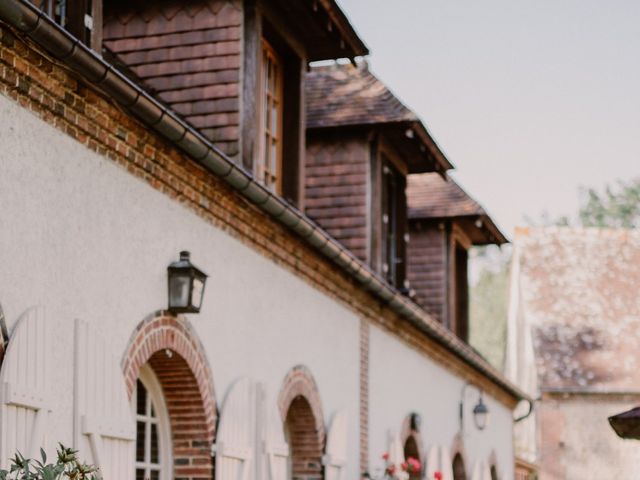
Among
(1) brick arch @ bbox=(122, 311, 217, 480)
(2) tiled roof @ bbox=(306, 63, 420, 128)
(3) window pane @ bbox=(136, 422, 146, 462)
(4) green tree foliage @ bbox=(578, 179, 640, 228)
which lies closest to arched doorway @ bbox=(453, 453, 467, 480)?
(2) tiled roof @ bbox=(306, 63, 420, 128)

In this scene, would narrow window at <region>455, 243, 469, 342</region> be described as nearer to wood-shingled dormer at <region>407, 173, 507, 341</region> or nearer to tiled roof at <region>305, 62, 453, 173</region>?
wood-shingled dormer at <region>407, 173, 507, 341</region>

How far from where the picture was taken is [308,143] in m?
14.4

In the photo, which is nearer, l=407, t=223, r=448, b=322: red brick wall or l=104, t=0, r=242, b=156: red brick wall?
l=104, t=0, r=242, b=156: red brick wall

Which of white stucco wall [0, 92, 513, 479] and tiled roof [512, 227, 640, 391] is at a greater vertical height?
tiled roof [512, 227, 640, 391]

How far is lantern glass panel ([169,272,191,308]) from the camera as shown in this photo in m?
7.85

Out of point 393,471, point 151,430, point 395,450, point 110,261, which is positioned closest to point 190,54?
point 151,430

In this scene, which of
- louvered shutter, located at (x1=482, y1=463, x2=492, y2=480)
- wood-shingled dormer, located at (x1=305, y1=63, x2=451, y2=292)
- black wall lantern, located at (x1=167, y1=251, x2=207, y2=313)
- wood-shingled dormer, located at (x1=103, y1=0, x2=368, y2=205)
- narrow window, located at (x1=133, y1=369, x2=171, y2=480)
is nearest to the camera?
black wall lantern, located at (x1=167, y1=251, x2=207, y2=313)

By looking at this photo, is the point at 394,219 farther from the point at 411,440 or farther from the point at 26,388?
the point at 26,388

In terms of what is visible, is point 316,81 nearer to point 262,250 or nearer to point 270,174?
point 270,174

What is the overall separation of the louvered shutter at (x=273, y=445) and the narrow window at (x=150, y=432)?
41.0 inches

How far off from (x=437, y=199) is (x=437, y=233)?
48 cm

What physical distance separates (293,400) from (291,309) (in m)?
1.03

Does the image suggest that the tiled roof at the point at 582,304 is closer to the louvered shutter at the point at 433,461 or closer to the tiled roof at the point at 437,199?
the tiled roof at the point at 437,199

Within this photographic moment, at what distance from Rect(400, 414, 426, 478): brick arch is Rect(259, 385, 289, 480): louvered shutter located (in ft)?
15.9
